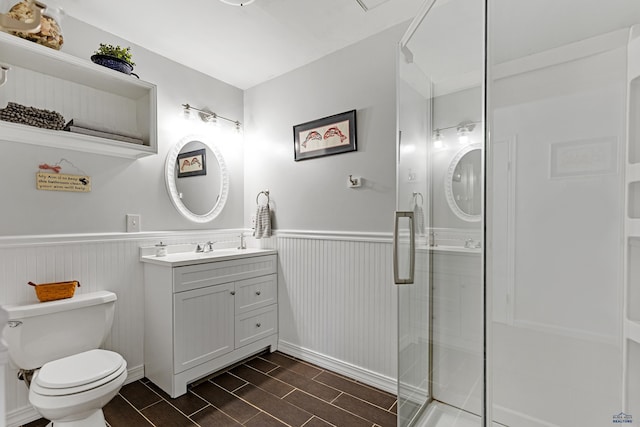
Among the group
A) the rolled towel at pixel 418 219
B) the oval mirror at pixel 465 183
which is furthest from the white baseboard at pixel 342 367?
the oval mirror at pixel 465 183

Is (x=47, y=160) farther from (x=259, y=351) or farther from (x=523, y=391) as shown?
(x=523, y=391)

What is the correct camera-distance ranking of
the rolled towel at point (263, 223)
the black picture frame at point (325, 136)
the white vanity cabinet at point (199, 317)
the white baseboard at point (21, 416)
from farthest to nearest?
1. the rolled towel at point (263, 223)
2. the black picture frame at point (325, 136)
3. the white vanity cabinet at point (199, 317)
4. the white baseboard at point (21, 416)

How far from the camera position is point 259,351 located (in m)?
2.58

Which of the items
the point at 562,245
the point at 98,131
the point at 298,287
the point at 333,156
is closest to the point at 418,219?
the point at 562,245

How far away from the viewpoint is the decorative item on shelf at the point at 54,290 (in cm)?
171

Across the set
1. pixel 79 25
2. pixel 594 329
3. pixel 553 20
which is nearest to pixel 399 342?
pixel 594 329

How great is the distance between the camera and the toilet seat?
1.39 meters

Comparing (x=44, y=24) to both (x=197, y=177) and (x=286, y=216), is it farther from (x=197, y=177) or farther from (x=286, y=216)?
(x=286, y=216)

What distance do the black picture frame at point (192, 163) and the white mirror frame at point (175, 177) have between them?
4 centimetres

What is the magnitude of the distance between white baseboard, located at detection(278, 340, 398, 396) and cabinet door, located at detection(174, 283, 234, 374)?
0.54 metres

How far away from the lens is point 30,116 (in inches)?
63.9

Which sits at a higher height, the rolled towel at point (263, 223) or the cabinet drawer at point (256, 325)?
the rolled towel at point (263, 223)

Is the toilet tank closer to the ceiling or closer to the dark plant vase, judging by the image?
the dark plant vase

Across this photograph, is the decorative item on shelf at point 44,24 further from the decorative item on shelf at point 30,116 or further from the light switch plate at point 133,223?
the light switch plate at point 133,223
